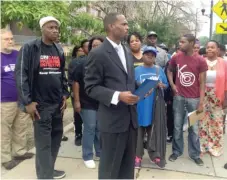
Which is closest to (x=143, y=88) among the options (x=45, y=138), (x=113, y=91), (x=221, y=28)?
(x=113, y=91)

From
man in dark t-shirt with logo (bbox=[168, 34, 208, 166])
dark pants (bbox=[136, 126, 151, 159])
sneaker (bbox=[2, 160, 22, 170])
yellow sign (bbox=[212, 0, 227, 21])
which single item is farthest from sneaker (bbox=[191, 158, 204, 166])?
yellow sign (bbox=[212, 0, 227, 21])

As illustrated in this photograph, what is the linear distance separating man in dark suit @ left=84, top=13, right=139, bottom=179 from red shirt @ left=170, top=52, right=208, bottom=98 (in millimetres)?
1532

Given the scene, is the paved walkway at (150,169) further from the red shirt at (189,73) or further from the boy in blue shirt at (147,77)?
the red shirt at (189,73)

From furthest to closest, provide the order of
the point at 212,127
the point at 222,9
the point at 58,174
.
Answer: the point at 222,9 < the point at 212,127 < the point at 58,174

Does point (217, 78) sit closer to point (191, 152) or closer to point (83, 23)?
point (191, 152)

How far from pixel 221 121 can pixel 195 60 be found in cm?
123

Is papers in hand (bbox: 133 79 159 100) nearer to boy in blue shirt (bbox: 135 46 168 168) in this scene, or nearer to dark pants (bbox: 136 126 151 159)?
boy in blue shirt (bbox: 135 46 168 168)

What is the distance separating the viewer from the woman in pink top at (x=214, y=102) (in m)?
4.41

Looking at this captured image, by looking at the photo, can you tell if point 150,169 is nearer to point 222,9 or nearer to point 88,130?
point 88,130

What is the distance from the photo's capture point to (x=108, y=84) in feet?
8.54

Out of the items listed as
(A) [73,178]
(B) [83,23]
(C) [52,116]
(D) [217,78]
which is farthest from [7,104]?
(D) [217,78]

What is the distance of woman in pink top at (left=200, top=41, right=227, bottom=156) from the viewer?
4414 mm

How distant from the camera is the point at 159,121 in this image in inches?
153

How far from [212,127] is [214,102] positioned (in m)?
0.44
